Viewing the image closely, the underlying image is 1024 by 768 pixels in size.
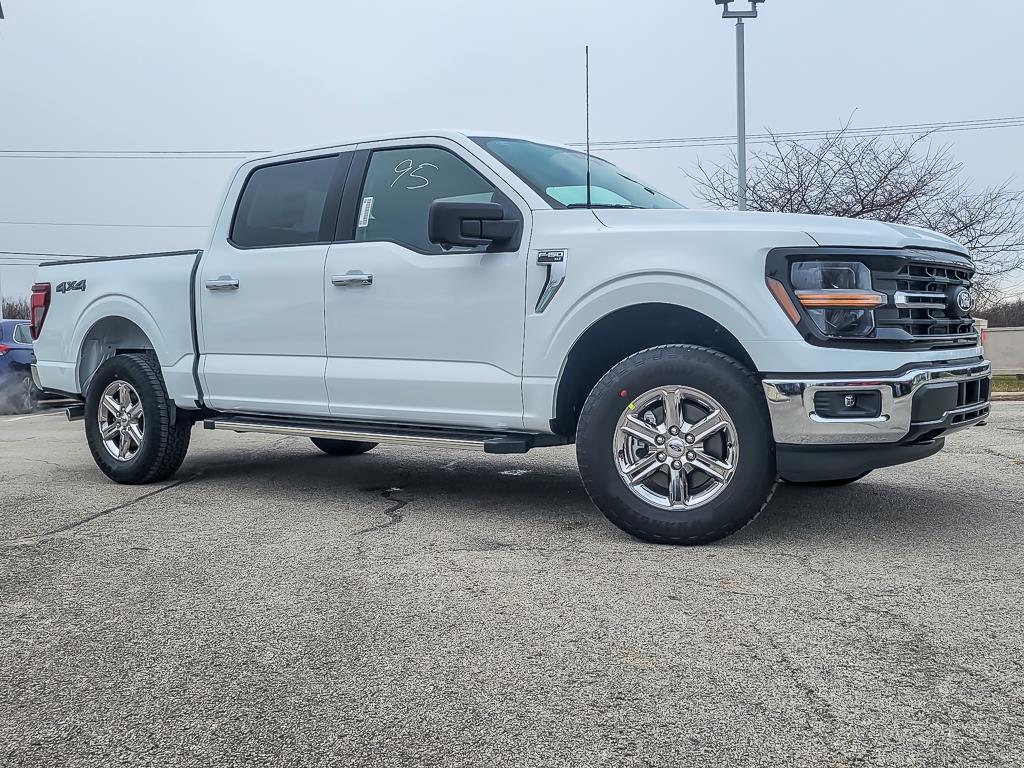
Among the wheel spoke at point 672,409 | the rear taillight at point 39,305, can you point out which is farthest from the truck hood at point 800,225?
the rear taillight at point 39,305

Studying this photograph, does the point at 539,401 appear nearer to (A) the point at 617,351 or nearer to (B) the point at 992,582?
(A) the point at 617,351

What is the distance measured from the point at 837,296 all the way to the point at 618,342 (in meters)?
1.24

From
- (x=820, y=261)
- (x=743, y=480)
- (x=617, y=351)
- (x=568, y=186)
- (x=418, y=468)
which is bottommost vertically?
(x=418, y=468)

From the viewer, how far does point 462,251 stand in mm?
5285

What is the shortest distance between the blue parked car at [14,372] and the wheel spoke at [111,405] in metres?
9.68

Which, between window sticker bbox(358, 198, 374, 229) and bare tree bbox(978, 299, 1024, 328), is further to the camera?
bare tree bbox(978, 299, 1024, 328)

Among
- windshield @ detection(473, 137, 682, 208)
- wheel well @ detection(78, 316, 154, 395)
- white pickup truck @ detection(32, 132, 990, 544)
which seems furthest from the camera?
wheel well @ detection(78, 316, 154, 395)

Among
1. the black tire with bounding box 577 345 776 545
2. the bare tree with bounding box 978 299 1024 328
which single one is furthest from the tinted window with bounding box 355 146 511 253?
the bare tree with bounding box 978 299 1024 328

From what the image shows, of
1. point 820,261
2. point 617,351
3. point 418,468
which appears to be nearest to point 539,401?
point 617,351

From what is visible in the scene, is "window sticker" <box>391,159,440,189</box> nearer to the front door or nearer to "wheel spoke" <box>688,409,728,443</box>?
the front door

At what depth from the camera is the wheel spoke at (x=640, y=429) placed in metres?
4.57

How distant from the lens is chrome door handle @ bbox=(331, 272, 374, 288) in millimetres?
5574

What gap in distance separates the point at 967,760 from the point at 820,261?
2.44 m

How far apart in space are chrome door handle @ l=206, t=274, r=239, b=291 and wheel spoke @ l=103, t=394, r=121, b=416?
1.22 meters
